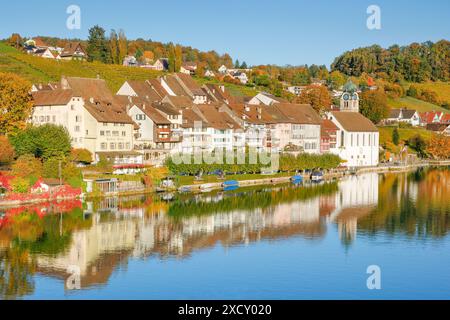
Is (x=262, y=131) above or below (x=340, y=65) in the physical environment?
below

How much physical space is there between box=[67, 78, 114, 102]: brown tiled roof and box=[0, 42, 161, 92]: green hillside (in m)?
13.8

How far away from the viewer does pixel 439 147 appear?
310 feet

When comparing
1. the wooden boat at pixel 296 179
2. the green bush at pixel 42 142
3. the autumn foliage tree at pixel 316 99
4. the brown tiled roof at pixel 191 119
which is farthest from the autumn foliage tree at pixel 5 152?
the autumn foliage tree at pixel 316 99

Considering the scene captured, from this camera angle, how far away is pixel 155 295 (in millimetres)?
26641

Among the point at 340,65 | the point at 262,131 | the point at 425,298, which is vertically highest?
the point at 340,65

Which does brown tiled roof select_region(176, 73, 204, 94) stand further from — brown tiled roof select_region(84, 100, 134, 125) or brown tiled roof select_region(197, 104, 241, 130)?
brown tiled roof select_region(84, 100, 134, 125)

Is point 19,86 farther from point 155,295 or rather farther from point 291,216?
point 155,295

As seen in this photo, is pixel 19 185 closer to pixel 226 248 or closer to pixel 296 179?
pixel 226 248

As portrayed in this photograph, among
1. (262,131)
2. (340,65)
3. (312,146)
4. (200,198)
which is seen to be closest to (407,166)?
(312,146)

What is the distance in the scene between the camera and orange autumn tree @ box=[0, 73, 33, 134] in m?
53.8

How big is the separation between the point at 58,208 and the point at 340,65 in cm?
11950

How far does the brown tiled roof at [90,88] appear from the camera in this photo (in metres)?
63.6

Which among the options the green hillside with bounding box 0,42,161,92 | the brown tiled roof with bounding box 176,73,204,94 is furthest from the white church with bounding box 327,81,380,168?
the green hillside with bounding box 0,42,161,92

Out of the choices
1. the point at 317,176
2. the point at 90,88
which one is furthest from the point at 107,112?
the point at 317,176
